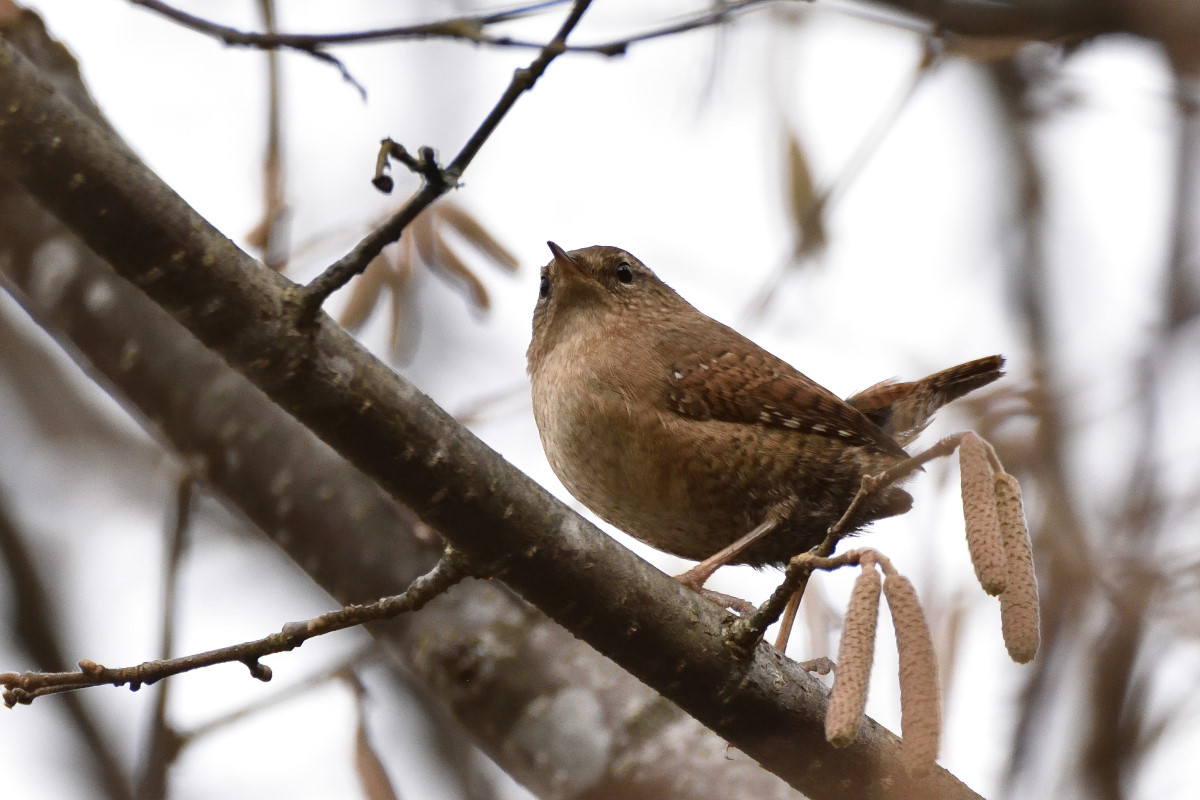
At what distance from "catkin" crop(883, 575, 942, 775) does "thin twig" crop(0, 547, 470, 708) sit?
745mm

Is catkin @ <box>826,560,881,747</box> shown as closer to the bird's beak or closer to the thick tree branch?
the thick tree branch

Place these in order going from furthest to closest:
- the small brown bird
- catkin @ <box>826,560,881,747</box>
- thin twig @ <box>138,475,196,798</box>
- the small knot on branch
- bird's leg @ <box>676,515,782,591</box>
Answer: the small brown bird → bird's leg @ <box>676,515,782,591</box> → thin twig @ <box>138,475,196,798</box> → the small knot on branch → catkin @ <box>826,560,881,747</box>

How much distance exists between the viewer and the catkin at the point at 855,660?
1.71 metres

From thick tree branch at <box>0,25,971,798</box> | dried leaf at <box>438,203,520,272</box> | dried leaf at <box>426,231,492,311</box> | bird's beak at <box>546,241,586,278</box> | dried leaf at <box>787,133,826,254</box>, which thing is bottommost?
thick tree branch at <box>0,25,971,798</box>

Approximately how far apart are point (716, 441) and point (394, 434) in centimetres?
129

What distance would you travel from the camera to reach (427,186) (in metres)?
1.80

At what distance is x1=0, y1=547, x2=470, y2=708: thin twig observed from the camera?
1837 mm

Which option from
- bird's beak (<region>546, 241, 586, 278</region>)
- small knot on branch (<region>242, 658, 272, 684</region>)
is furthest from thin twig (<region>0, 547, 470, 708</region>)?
bird's beak (<region>546, 241, 586, 278</region>)

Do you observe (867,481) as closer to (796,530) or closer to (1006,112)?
(796,530)

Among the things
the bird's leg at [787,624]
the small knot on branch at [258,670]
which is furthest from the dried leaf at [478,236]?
the small knot on branch at [258,670]

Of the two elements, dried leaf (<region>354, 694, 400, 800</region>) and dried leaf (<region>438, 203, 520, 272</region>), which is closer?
dried leaf (<region>354, 694, 400, 800</region>)

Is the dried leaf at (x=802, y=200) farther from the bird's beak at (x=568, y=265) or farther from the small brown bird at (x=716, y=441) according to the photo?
the bird's beak at (x=568, y=265)

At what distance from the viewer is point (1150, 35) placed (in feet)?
10.6

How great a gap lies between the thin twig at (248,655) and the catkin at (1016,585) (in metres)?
0.91
